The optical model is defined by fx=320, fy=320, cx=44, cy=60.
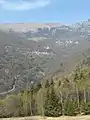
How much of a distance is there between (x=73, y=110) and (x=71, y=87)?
25640mm

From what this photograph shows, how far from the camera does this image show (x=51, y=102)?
8100cm

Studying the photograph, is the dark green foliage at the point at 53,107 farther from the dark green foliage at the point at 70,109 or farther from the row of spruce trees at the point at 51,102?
the dark green foliage at the point at 70,109

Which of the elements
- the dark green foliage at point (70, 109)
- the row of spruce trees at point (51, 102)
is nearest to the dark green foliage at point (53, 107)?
the row of spruce trees at point (51, 102)

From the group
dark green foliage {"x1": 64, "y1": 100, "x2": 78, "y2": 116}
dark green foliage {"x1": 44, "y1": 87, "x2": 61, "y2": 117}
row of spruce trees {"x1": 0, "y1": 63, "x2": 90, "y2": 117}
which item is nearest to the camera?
dark green foliage {"x1": 64, "y1": 100, "x2": 78, "y2": 116}

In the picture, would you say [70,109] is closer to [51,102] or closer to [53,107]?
[53,107]

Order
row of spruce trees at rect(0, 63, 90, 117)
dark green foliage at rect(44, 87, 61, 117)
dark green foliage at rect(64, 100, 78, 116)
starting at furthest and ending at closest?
dark green foliage at rect(44, 87, 61, 117) < row of spruce trees at rect(0, 63, 90, 117) < dark green foliage at rect(64, 100, 78, 116)

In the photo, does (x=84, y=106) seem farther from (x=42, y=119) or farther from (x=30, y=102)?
A: (x=30, y=102)

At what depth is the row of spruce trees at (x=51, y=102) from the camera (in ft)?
255

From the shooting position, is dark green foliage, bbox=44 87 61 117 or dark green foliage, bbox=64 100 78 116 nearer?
dark green foliage, bbox=64 100 78 116

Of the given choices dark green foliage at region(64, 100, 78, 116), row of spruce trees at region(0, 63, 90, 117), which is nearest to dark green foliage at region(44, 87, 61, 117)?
row of spruce trees at region(0, 63, 90, 117)

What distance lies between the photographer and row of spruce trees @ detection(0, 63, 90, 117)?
77.8m

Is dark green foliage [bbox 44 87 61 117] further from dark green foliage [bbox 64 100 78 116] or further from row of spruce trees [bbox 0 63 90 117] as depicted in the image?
dark green foliage [bbox 64 100 78 116]

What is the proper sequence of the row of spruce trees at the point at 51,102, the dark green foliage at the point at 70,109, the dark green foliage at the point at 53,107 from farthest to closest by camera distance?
the dark green foliage at the point at 53,107
the row of spruce trees at the point at 51,102
the dark green foliage at the point at 70,109

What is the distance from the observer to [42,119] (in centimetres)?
7119
